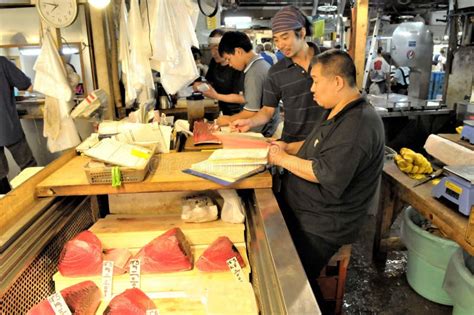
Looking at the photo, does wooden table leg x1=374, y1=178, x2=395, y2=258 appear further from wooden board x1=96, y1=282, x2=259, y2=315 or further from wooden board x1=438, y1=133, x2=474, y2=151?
wooden board x1=96, y1=282, x2=259, y2=315

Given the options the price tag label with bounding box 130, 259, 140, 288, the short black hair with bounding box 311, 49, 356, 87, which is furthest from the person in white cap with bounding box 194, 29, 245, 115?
the price tag label with bounding box 130, 259, 140, 288

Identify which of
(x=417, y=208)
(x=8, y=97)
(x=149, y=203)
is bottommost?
(x=417, y=208)

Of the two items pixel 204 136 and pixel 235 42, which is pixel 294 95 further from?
pixel 235 42

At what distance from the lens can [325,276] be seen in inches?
80.1

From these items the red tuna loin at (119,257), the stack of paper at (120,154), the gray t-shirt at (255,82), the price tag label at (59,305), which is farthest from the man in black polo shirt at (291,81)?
the price tag label at (59,305)

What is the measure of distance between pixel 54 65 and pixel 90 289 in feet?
6.33

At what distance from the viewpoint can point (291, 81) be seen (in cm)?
261

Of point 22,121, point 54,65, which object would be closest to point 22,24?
point 22,121

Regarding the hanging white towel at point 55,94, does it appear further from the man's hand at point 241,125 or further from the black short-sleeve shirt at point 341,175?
the black short-sleeve shirt at point 341,175

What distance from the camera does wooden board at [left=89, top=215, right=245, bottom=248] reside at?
1681mm

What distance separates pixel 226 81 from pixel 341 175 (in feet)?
9.87

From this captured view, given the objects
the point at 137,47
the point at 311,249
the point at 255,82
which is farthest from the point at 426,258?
the point at 137,47

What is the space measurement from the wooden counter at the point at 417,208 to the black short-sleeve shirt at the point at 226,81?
5.88 ft

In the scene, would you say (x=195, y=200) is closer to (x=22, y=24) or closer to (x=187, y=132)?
(x=187, y=132)
